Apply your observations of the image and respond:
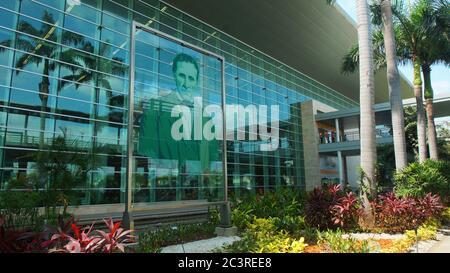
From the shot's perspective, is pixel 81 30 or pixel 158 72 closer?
pixel 81 30

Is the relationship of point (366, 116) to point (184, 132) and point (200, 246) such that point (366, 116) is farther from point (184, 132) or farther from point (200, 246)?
point (200, 246)

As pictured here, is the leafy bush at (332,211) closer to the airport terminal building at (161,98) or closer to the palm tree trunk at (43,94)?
the airport terminal building at (161,98)

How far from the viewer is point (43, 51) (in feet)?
53.1

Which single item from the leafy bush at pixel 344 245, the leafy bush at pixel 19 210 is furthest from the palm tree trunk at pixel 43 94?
the leafy bush at pixel 344 245

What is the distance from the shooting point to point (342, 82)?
42.1m

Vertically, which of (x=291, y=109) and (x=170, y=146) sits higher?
(x=291, y=109)

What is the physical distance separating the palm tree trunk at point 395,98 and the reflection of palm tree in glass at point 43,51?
15.1m

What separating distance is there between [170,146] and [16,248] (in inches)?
176

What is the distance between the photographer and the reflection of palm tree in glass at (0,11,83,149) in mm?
15438

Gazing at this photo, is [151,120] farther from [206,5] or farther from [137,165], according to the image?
[206,5]

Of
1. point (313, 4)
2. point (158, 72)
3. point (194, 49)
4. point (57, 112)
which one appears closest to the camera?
point (194, 49)

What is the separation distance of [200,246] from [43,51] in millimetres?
13020

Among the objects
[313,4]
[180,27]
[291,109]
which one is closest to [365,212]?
[180,27]

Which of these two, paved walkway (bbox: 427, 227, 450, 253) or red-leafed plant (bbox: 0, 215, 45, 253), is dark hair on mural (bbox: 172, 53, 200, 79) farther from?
paved walkway (bbox: 427, 227, 450, 253)
